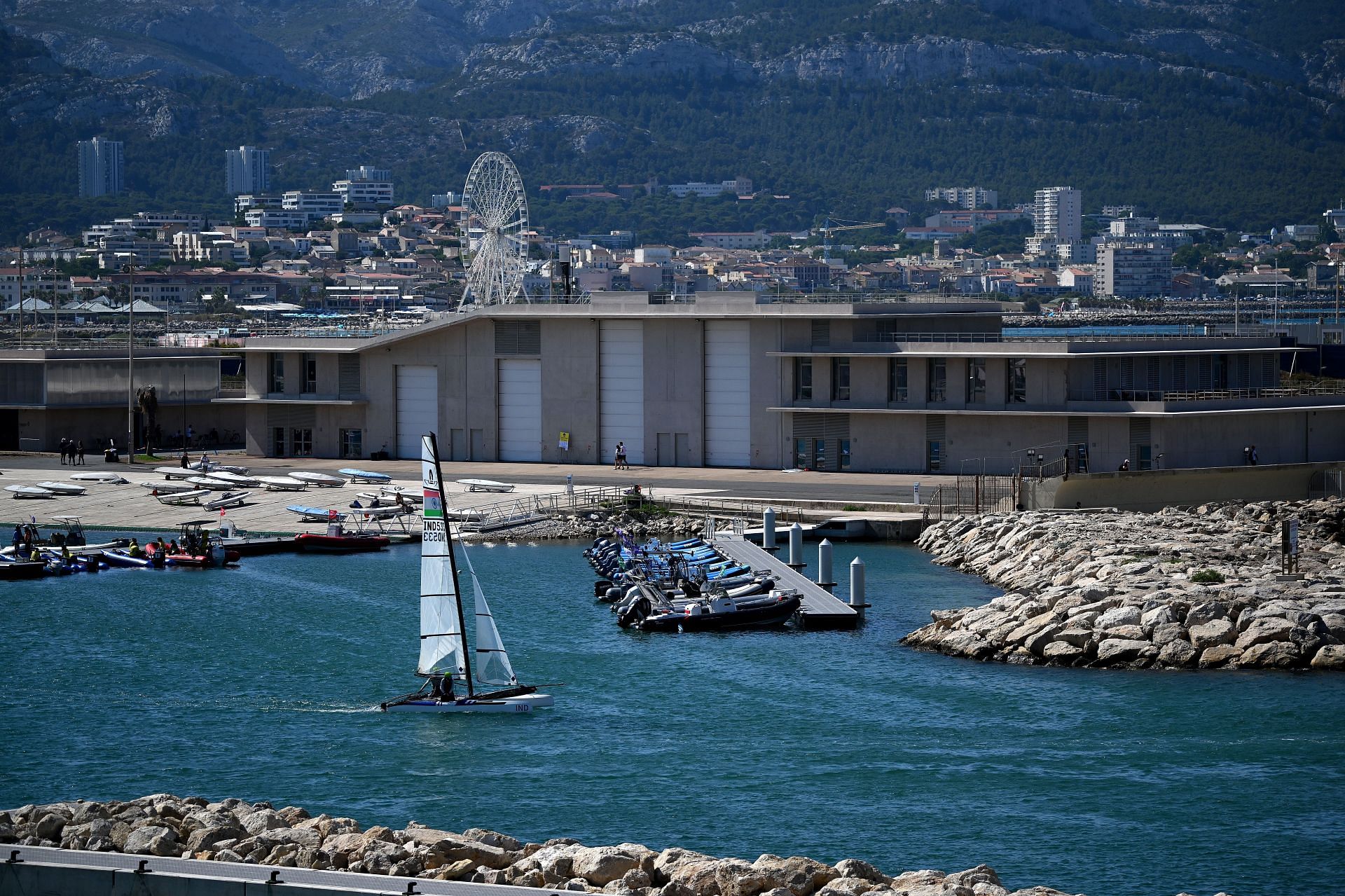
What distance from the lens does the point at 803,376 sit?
2790 inches

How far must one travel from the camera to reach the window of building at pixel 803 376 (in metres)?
70.8

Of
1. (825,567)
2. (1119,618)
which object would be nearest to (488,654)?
(1119,618)

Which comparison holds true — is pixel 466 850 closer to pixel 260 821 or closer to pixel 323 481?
pixel 260 821

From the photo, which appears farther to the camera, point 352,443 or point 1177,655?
point 352,443

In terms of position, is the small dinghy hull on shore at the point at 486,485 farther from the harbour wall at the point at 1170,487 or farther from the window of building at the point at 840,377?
the harbour wall at the point at 1170,487

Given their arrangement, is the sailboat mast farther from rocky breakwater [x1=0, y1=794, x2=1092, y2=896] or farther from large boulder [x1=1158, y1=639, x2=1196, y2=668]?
large boulder [x1=1158, y1=639, x2=1196, y2=668]

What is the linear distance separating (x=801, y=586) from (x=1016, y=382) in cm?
2064

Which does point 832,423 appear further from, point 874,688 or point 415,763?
point 415,763

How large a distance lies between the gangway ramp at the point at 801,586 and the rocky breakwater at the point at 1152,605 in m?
2.43

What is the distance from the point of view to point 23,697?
39.2 meters

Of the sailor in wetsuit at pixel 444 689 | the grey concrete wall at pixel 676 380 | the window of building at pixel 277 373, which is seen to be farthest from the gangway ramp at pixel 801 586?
the window of building at pixel 277 373

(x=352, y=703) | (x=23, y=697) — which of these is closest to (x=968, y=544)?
(x=352, y=703)

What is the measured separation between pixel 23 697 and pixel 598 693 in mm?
11794

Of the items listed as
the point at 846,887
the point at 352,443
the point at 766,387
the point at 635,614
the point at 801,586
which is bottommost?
the point at 846,887
